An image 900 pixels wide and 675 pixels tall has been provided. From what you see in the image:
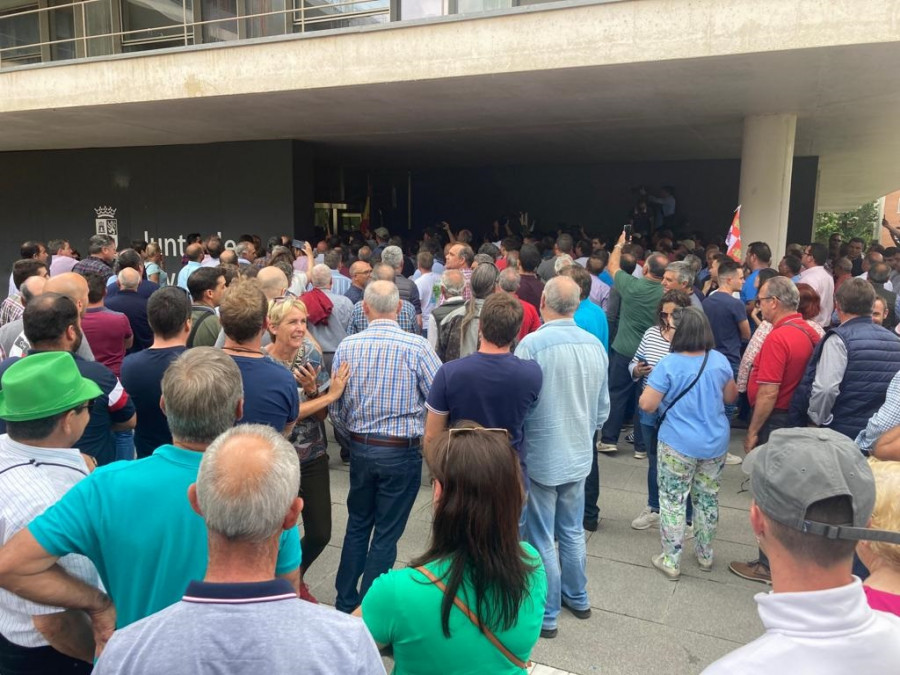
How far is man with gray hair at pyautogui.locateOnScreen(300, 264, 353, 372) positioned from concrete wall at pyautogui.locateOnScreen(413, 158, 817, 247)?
12.5m

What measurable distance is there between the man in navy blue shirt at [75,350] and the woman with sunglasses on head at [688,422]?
9.50 feet

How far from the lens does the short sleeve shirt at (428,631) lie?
5.44 feet

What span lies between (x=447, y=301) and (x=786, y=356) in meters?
2.56

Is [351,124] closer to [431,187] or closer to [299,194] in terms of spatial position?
[299,194]

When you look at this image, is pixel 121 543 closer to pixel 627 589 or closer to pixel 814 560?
pixel 814 560

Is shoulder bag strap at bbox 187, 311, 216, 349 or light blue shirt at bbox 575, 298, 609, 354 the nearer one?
shoulder bag strap at bbox 187, 311, 216, 349

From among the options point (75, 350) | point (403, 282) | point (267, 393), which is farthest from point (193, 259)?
point (267, 393)

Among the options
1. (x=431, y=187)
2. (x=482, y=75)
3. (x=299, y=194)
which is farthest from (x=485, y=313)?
(x=431, y=187)

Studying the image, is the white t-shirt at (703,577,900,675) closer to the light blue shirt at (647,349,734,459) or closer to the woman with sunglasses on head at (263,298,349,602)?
the woman with sunglasses on head at (263,298,349,602)

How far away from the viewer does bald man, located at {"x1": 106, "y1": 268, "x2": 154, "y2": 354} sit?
547 centimetres

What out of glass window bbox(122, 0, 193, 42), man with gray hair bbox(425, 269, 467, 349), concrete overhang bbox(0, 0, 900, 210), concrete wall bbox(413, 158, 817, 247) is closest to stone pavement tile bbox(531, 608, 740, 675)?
man with gray hair bbox(425, 269, 467, 349)

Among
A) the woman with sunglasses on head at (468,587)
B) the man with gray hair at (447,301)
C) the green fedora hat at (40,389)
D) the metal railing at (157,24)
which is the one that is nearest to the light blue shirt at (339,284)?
the man with gray hair at (447,301)

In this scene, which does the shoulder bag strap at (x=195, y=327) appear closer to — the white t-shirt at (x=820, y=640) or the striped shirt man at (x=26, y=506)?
the striped shirt man at (x=26, y=506)

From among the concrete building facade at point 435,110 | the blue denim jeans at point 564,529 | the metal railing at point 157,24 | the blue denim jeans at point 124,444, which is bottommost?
the blue denim jeans at point 564,529
